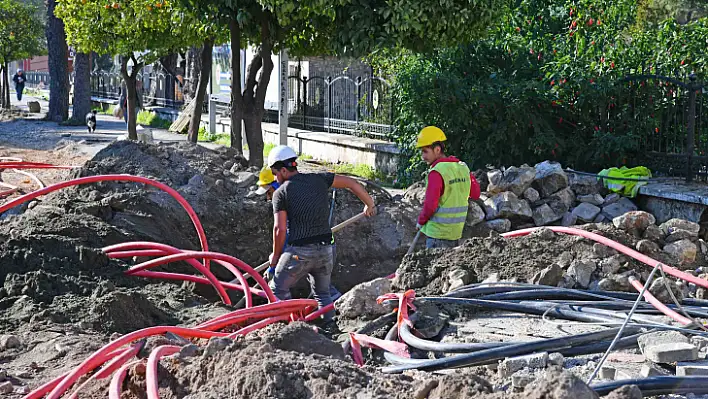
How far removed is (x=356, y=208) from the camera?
11.0m

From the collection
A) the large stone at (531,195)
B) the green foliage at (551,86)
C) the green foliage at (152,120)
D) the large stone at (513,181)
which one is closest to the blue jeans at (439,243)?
the large stone at (513,181)

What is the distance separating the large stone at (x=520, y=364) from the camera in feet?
15.8

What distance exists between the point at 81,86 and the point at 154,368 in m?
25.9

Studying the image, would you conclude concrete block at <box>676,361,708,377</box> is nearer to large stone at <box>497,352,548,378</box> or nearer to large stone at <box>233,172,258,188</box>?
large stone at <box>497,352,548,378</box>

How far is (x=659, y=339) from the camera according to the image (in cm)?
517

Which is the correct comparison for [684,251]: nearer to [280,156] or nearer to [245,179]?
[280,156]

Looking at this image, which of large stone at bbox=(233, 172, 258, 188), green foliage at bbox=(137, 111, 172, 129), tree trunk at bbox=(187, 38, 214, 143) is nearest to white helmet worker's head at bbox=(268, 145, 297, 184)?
large stone at bbox=(233, 172, 258, 188)

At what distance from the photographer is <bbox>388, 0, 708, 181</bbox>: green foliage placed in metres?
11.5

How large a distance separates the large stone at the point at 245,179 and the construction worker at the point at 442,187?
4.29 meters

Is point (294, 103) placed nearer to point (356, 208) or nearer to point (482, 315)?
point (356, 208)

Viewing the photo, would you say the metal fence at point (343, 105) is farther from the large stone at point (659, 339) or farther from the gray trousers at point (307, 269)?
the large stone at point (659, 339)

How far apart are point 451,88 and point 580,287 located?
6.03 metres

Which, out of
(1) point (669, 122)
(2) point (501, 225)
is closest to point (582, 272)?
(2) point (501, 225)

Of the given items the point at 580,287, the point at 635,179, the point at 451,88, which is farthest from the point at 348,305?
the point at 451,88
